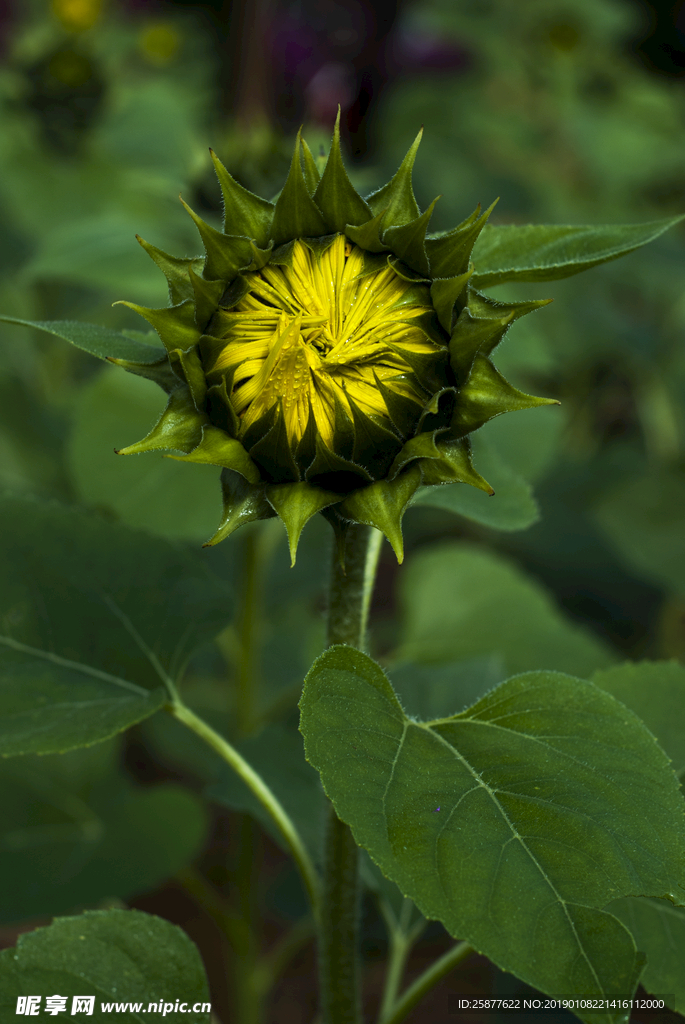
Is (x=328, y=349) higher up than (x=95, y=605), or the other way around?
(x=328, y=349)

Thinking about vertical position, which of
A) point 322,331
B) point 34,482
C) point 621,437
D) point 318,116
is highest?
point 322,331

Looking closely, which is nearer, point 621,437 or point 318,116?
point 621,437

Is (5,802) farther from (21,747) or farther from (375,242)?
(375,242)

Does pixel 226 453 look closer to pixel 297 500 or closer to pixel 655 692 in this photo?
pixel 297 500

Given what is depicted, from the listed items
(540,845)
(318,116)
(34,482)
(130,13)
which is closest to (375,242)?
(540,845)

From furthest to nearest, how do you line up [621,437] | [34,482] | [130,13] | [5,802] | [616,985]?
1. [130,13]
2. [621,437]
3. [34,482]
4. [5,802]
5. [616,985]

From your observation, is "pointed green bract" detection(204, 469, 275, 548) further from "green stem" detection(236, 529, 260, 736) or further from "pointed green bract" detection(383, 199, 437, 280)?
"green stem" detection(236, 529, 260, 736)

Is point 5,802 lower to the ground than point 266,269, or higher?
lower

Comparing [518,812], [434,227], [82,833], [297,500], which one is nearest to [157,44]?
[434,227]
